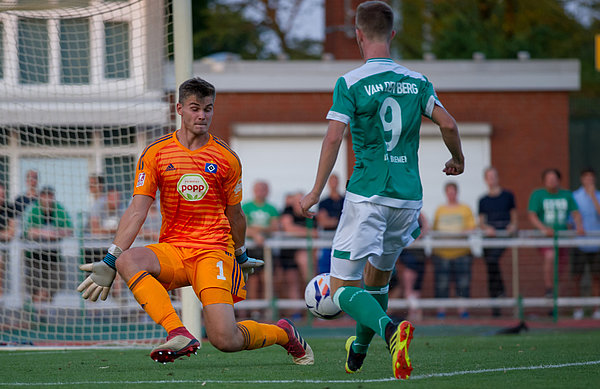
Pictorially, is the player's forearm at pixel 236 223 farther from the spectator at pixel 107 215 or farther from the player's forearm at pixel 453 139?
the spectator at pixel 107 215

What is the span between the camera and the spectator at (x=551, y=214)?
12.7 metres

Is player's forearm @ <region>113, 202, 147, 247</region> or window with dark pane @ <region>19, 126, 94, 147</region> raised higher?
window with dark pane @ <region>19, 126, 94, 147</region>

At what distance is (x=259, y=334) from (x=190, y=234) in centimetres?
80

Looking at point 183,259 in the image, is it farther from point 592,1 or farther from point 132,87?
point 592,1

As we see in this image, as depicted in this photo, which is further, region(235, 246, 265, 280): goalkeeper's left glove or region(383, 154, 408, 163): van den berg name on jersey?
region(235, 246, 265, 280): goalkeeper's left glove

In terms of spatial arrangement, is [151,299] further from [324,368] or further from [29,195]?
[29,195]

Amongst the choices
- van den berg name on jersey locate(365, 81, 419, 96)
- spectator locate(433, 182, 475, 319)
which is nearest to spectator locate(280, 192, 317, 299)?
spectator locate(433, 182, 475, 319)

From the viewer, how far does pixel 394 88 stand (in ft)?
17.4

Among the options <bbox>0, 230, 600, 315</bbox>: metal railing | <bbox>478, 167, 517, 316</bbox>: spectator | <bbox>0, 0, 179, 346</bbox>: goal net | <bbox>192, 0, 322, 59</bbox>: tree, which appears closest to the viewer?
<bbox>0, 0, 179, 346</bbox>: goal net

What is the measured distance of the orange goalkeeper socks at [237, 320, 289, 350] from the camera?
5.91 metres

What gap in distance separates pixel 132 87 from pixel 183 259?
400 cm

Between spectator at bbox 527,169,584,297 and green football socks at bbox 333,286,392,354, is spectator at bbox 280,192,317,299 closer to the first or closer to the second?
spectator at bbox 527,169,584,297

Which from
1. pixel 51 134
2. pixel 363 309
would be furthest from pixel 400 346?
pixel 51 134

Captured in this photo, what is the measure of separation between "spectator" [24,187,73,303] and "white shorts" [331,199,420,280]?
19.4ft
